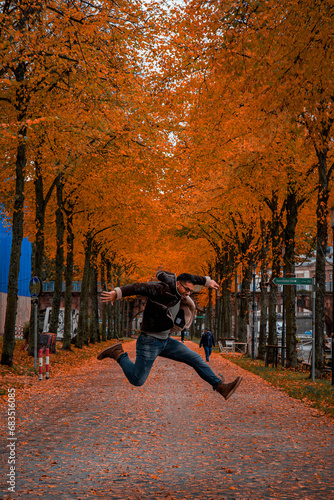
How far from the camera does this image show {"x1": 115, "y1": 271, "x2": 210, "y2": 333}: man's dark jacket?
606cm

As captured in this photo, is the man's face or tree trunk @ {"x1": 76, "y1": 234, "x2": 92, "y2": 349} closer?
the man's face

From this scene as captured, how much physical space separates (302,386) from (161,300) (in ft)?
35.8

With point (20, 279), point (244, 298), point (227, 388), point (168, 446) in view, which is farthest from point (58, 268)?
point (20, 279)

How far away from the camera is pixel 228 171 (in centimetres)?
2020

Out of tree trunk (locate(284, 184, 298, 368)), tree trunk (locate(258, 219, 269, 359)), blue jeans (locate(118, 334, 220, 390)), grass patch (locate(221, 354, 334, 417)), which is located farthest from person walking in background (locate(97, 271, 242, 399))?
tree trunk (locate(258, 219, 269, 359))

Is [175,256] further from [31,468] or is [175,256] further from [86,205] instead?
[31,468]

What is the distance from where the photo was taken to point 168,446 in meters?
8.35

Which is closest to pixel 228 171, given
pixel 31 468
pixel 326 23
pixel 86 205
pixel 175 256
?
pixel 86 205

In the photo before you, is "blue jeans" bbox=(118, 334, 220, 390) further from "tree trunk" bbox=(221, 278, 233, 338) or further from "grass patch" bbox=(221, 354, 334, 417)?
"tree trunk" bbox=(221, 278, 233, 338)

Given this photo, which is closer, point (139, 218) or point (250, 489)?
point (250, 489)

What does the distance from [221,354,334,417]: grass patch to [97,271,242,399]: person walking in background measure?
5872mm

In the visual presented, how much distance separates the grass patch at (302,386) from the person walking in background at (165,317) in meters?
5.87

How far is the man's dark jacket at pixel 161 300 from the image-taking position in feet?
19.9

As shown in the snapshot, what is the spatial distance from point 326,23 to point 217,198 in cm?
1497
